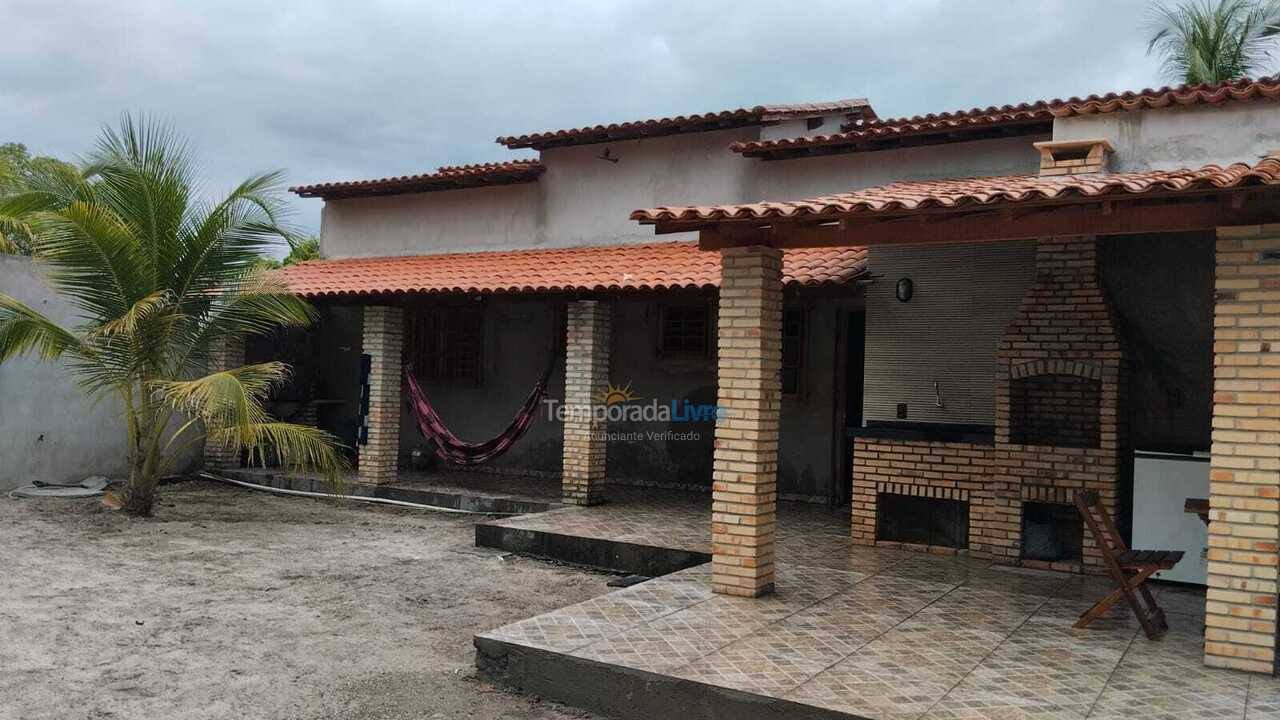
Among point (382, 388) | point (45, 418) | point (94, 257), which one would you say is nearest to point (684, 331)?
point (382, 388)

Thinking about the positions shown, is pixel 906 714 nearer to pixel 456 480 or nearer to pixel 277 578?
pixel 277 578

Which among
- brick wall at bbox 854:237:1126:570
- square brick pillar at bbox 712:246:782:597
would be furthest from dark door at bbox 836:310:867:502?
square brick pillar at bbox 712:246:782:597

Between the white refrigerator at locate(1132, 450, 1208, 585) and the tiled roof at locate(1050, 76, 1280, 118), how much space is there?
9.33 feet

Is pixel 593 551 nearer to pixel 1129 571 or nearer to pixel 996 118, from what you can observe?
pixel 1129 571

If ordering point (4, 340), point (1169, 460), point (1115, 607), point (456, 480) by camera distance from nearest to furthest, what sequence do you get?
point (1115, 607) → point (1169, 460) → point (4, 340) → point (456, 480)

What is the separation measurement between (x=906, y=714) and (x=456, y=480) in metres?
8.99

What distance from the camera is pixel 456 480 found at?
1245 centimetres

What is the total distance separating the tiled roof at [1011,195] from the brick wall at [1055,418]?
229cm

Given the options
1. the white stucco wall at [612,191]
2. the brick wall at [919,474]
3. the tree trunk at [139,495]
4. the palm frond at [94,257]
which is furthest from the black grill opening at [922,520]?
the palm frond at [94,257]

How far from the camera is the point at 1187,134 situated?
7910 mm

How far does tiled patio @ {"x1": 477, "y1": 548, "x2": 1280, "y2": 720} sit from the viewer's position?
4398 millimetres

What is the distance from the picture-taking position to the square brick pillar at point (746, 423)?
625cm

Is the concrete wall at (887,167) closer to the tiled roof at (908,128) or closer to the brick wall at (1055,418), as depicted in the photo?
the tiled roof at (908,128)

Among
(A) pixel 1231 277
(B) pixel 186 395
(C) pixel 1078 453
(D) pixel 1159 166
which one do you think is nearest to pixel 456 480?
(B) pixel 186 395
